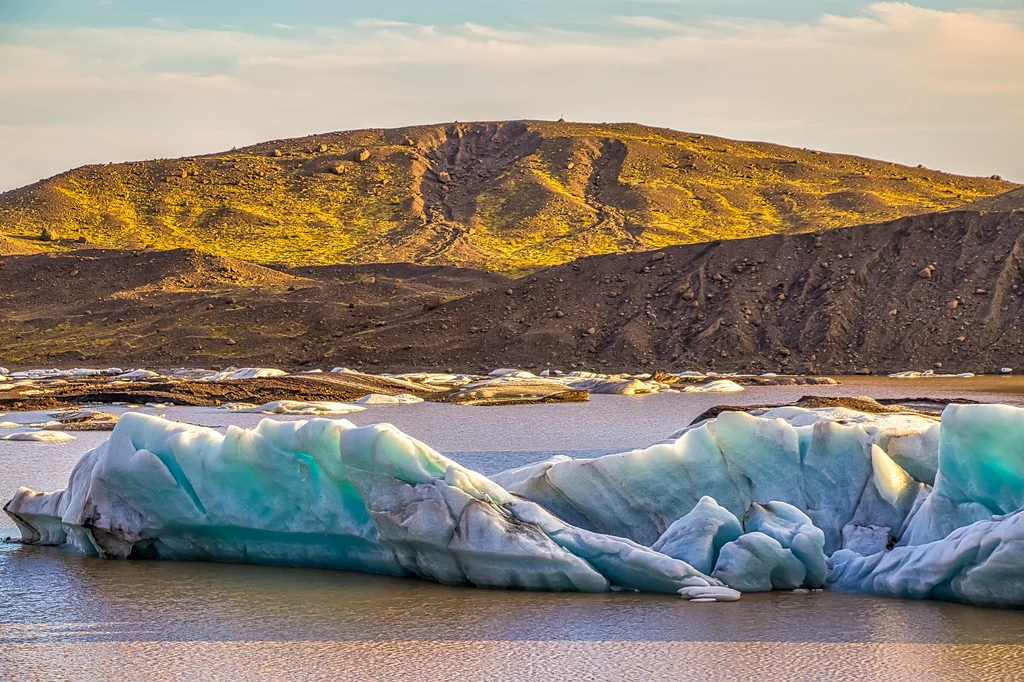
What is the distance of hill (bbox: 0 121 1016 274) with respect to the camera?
249ft

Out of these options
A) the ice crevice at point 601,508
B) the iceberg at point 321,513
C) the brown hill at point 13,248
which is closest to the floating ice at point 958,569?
the ice crevice at point 601,508

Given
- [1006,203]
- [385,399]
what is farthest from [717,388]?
[1006,203]

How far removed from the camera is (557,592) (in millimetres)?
8438

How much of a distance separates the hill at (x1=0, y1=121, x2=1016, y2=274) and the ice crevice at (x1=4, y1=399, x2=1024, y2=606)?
2187 inches

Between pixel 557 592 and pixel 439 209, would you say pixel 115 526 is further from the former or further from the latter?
pixel 439 209

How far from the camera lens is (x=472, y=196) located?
87312 millimetres

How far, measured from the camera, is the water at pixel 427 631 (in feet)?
22.1

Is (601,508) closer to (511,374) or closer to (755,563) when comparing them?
(755,563)

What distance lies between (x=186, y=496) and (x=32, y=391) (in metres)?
23.4

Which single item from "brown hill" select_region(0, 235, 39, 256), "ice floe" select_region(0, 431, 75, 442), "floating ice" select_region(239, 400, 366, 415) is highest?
"brown hill" select_region(0, 235, 39, 256)

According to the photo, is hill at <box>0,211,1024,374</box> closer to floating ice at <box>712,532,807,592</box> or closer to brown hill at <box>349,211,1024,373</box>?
brown hill at <box>349,211,1024,373</box>

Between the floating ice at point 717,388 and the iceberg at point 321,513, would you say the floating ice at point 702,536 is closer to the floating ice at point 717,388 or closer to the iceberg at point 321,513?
the iceberg at point 321,513

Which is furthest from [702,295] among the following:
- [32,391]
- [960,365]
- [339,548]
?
[339,548]

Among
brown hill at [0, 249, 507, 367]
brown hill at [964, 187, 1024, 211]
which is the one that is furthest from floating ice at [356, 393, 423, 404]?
brown hill at [964, 187, 1024, 211]
